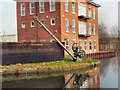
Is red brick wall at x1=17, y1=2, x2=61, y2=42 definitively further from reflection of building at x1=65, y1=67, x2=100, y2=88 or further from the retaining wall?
reflection of building at x1=65, y1=67, x2=100, y2=88

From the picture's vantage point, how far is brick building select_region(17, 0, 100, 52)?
2534cm

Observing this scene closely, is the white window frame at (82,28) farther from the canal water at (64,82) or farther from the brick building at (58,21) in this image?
the canal water at (64,82)

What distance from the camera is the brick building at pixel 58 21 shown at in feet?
83.1

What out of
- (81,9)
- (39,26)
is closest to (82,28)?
(81,9)

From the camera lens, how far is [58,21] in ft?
82.7

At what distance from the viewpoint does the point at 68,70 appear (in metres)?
16.2

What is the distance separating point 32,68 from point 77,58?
5.89 metres

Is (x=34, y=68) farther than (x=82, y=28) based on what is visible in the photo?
No

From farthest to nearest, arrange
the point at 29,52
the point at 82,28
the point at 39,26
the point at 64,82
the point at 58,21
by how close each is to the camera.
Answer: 1. the point at 82,28
2. the point at 39,26
3. the point at 58,21
4. the point at 29,52
5. the point at 64,82

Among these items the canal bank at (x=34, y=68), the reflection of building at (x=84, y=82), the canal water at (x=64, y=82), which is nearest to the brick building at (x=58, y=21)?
the canal bank at (x=34, y=68)

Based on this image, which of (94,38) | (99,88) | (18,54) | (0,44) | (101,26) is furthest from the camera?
(101,26)

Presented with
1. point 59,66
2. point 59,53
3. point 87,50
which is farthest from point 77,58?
point 87,50

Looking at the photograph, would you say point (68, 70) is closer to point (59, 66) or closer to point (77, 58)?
point (59, 66)

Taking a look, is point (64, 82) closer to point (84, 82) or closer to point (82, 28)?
point (84, 82)
